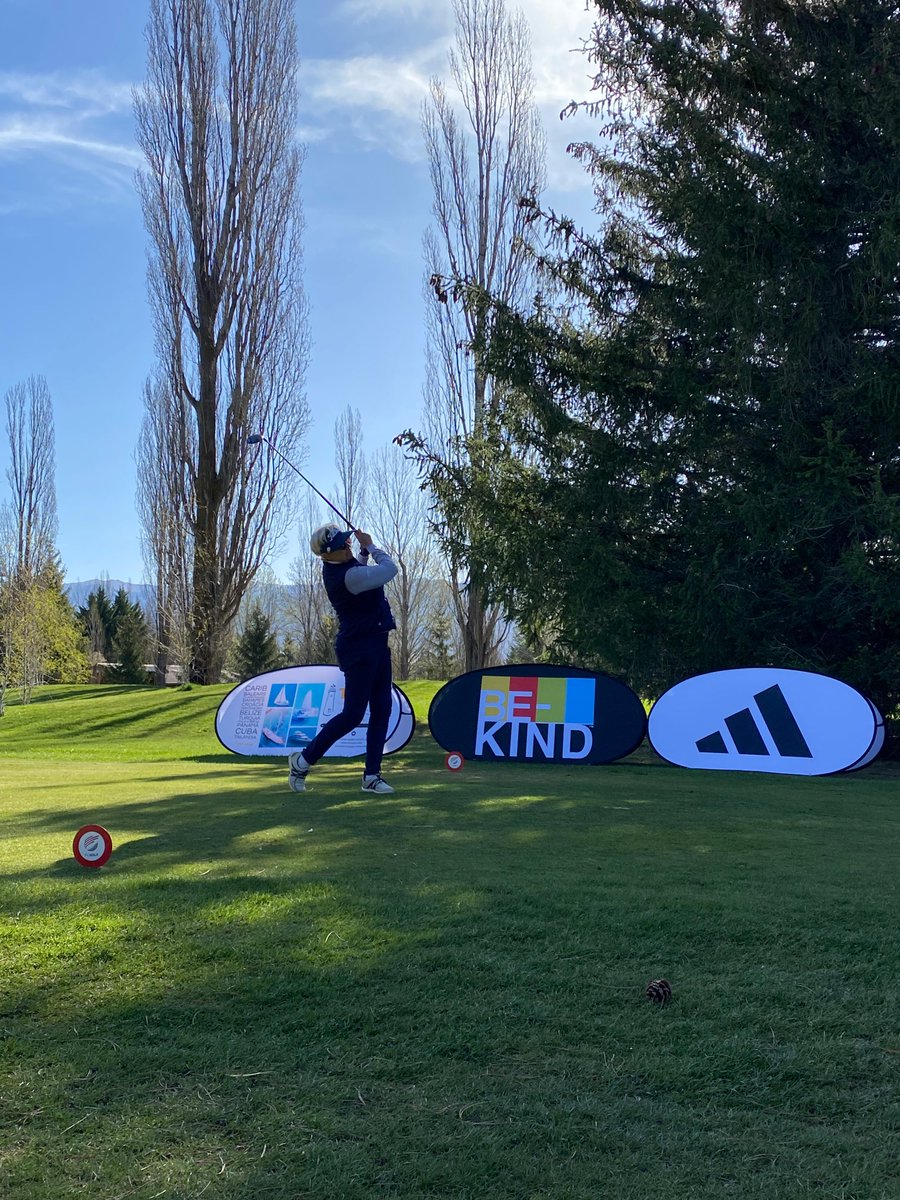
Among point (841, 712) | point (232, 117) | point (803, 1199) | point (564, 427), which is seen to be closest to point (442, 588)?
point (232, 117)

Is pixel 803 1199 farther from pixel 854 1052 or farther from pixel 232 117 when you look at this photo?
pixel 232 117

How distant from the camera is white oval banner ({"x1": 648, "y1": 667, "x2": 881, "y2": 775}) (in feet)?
33.4

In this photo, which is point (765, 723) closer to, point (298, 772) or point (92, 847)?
point (298, 772)

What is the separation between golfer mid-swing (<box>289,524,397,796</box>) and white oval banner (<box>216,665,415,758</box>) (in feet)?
15.1

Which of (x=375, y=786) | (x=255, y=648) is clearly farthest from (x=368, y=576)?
(x=255, y=648)

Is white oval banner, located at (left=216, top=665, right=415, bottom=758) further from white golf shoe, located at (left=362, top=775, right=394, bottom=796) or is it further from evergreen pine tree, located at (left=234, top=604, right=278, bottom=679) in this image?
evergreen pine tree, located at (left=234, top=604, right=278, bottom=679)

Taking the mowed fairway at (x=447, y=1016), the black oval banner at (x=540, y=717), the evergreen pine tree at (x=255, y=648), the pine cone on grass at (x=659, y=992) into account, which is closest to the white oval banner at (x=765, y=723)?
the black oval banner at (x=540, y=717)

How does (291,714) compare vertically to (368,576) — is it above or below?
below

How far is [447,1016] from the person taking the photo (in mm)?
2771

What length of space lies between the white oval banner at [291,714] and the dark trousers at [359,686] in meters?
4.61

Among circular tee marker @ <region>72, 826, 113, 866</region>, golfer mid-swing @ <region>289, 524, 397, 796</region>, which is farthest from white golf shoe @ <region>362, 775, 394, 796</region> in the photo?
circular tee marker @ <region>72, 826, 113, 866</region>

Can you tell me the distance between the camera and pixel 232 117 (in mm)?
29328

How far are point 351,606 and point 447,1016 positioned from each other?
16.0 feet

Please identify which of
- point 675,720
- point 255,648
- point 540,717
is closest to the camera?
point 675,720
